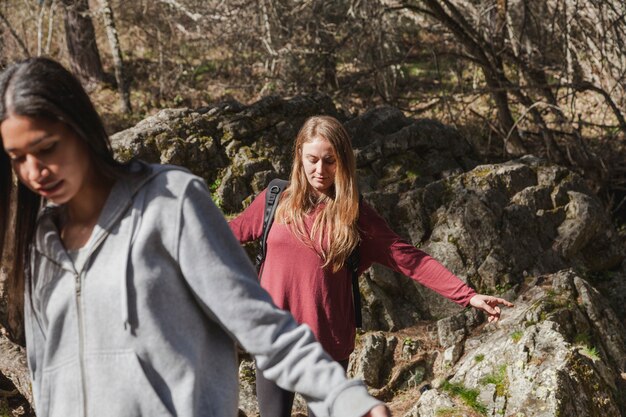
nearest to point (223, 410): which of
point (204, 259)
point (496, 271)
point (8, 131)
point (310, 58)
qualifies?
point (204, 259)

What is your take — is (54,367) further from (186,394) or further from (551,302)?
(551,302)

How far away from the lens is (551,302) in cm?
534

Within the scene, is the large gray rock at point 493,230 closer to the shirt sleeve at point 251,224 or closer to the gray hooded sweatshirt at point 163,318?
the shirt sleeve at point 251,224

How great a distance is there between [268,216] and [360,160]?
13.8ft

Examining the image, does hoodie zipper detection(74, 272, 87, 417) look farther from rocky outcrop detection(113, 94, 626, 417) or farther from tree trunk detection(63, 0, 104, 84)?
tree trunk detection(63, 0, 104, 84)

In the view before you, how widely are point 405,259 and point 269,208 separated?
73cm

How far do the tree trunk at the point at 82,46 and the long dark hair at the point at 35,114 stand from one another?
13.2 m

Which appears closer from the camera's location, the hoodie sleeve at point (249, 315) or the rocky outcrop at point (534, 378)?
the hoodie sleeve at point (249, 315)

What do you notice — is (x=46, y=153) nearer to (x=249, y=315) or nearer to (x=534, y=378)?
(x=249, y=315)

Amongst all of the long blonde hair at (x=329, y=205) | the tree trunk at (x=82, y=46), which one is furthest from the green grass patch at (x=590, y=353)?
the tree trunk at (x=82, y=46)

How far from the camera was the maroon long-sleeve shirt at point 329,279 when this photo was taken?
3.62 m

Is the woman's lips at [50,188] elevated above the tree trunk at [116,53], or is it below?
below

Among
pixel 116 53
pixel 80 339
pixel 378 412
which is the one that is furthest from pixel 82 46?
pixel 378 412

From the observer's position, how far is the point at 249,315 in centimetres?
166
